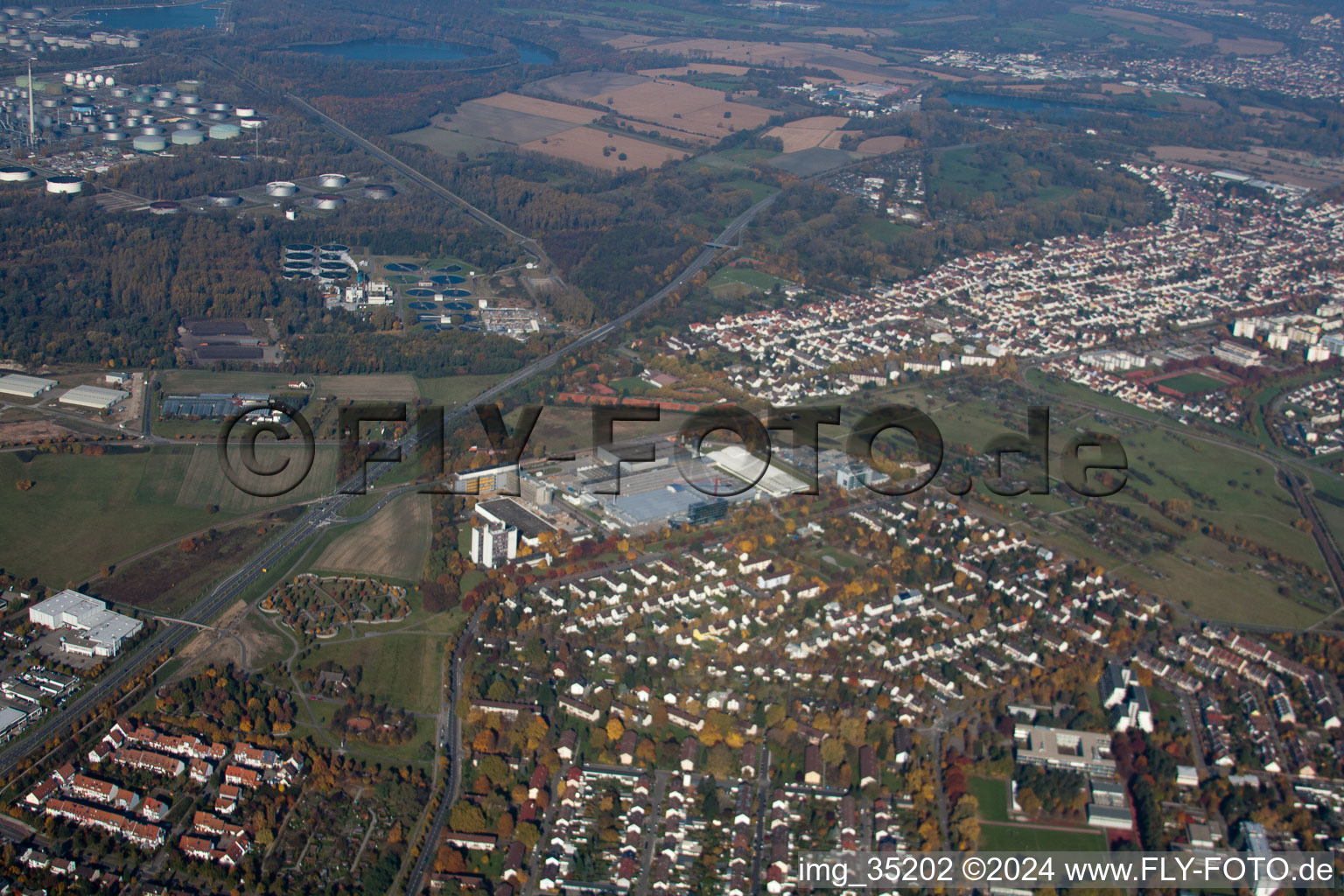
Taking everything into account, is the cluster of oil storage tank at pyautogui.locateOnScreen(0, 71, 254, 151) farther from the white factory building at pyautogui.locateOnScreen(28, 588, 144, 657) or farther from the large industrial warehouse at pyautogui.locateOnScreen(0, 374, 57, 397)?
the white factory building at pyautogui.locateOnScreen(28, 588, 144, 657)

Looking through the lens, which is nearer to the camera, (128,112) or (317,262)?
(317,262)

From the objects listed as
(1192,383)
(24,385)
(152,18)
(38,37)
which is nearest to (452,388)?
(24,385)

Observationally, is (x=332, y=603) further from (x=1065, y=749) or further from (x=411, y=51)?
(x=411, y=51)

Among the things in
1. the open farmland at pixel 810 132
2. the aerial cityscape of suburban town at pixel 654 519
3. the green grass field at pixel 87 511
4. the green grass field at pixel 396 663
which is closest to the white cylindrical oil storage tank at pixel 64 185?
the aerial cityscape of suburban town at pixel 654 519

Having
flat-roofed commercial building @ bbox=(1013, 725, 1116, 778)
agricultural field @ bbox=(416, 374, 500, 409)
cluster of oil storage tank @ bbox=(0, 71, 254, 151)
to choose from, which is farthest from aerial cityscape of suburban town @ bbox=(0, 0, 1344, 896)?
cluster of oil storage tank @ bbox=(0, 71, 254, 151)

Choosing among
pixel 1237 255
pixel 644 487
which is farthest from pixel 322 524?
pixel 1237 255

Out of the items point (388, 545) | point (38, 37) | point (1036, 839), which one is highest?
point (38, 37)

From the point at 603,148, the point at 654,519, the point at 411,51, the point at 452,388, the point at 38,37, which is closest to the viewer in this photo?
the point at 654,519
